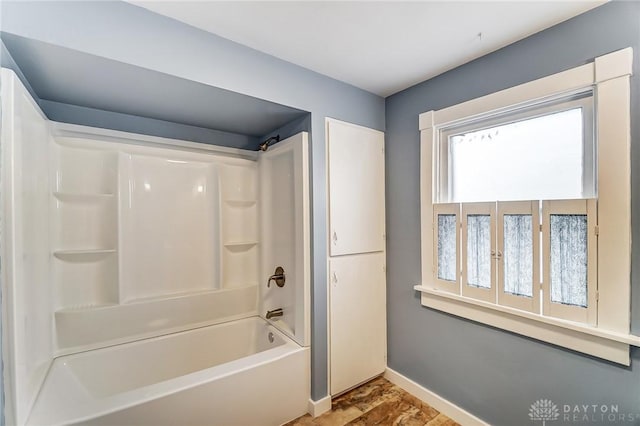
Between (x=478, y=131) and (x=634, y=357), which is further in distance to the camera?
(x=478, y=131)

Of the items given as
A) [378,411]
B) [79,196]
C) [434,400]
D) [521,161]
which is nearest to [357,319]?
[378,411]

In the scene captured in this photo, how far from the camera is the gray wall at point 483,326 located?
50.7 inches

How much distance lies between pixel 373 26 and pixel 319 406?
2.50 metres

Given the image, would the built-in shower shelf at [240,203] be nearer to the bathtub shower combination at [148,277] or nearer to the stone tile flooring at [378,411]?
the bathtub shower combination at [148,277]

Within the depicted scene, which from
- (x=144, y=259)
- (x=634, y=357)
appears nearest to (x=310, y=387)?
(x=144, y=259)

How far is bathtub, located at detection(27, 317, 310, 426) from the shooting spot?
1.35 m

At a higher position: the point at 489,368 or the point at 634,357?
the point at 634,357

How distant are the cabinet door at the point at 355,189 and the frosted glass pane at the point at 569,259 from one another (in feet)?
3.84

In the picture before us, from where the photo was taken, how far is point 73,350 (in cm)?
183

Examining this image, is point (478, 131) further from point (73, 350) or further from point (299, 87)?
point (73, 350)

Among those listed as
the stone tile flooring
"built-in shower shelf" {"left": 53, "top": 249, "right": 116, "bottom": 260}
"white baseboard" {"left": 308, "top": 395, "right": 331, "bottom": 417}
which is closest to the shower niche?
"built-in shower shelf" {"left": 53, "top": 249, "right": 116, "bottom": 260}

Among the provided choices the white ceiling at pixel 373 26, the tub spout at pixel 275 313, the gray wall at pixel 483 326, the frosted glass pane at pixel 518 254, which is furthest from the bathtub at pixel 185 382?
the white ceiling at pixel 373 26

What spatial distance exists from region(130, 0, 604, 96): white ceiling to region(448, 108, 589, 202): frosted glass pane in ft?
1.72

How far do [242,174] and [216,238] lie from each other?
2.12 feet
